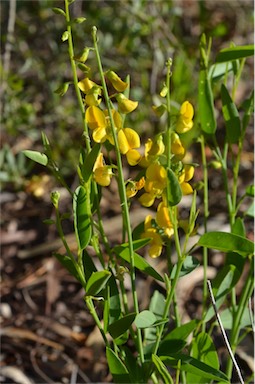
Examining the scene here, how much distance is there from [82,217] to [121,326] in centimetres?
18

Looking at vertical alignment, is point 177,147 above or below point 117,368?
above

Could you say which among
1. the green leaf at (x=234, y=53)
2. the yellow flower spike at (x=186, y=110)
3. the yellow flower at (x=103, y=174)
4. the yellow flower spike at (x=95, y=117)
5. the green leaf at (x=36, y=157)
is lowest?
the yellow flower at (x=103, y=174)

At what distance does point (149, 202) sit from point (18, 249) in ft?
4.13

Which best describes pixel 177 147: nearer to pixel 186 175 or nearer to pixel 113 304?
pixel 186 175

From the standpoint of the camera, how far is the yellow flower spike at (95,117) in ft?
3.35

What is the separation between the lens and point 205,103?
4.06 ft

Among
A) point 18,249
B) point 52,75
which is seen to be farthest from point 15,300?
point 52,75

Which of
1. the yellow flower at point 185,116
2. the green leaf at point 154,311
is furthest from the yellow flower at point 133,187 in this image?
the green leaf at point 154,311

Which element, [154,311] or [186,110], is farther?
[154,311]

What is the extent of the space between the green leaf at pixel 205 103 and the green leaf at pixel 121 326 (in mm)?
384

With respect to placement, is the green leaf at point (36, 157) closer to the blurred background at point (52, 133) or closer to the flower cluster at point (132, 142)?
the flower cluster at point (132, 142)

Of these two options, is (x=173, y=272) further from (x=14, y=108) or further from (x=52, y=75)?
(x=52, y=75)

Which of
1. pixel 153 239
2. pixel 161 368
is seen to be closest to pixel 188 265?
pixel 153 239

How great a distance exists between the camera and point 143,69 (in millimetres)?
2684
